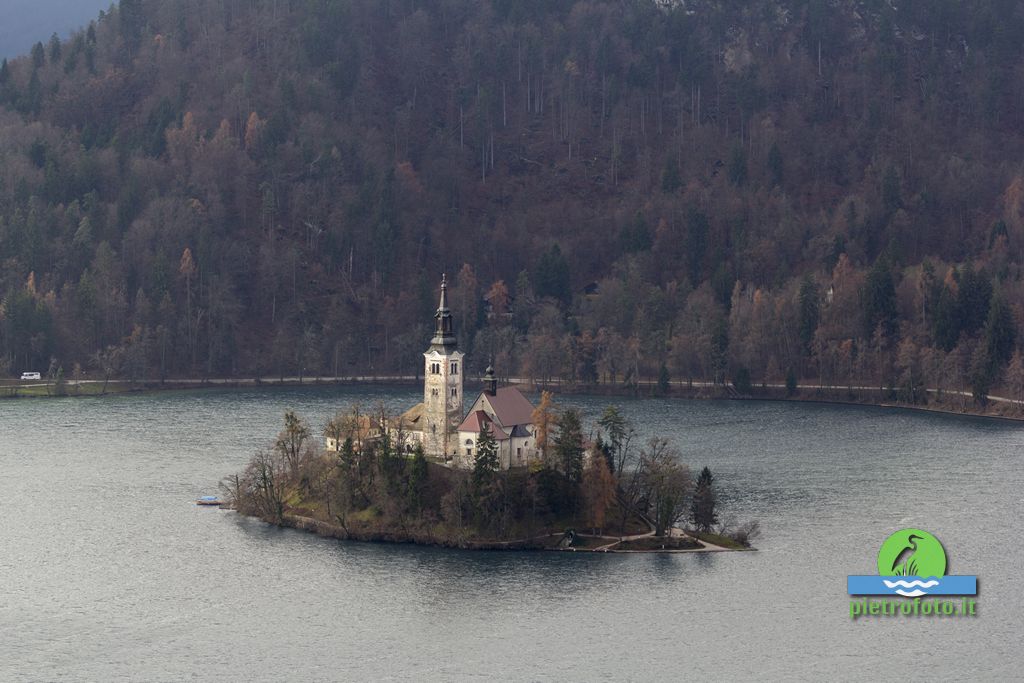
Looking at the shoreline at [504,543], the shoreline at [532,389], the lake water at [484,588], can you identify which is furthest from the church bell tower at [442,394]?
the shoreline at [532,389]

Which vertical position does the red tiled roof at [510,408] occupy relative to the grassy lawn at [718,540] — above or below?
above

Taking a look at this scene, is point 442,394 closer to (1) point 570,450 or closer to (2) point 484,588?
(1) point 570,450

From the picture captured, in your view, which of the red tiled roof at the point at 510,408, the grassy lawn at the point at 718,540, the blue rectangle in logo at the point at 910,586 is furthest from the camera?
the red tiled roof at the point at 510,408

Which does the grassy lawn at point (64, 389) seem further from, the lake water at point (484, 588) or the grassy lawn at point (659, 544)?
the grassy lawn at point (659, 544)

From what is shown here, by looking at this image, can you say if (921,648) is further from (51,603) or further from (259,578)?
(51,603)

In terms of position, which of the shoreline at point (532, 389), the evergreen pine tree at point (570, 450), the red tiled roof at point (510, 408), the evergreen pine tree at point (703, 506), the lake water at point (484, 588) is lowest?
the lake water at point (484, 588)

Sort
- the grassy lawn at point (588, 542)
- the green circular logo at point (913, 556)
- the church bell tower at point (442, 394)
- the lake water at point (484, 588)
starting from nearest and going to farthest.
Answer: the lake water at point (484, 588), the green circular logo at point (913, 556), the grassy lawn at point (588, 542), the church bell tower at point (442, 394)

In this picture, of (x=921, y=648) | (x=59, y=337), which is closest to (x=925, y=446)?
(x=921, y=648)

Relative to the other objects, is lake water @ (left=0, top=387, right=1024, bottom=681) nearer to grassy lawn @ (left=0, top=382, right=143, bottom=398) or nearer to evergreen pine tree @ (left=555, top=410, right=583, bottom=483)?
evergreen pine tree @ (left=555, top=410, right=583, bottom=483)

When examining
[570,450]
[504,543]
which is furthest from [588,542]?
[570,450]
